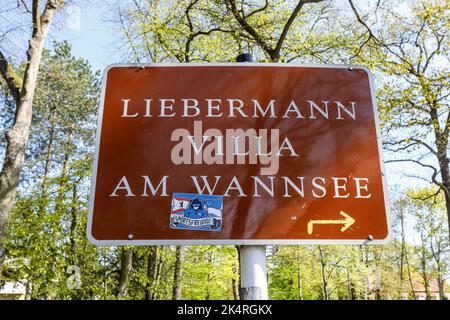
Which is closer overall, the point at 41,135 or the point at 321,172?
the point at 321,172

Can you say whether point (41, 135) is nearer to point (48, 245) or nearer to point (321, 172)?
point (48, 245)

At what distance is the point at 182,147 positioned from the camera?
1577 millimetres

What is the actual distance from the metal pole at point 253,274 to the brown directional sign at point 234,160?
0.22 feet

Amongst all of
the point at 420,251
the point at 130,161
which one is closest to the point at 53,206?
the point at 130,161

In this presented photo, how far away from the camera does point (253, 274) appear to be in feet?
4.84

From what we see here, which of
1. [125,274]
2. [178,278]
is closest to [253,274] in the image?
[178,278]

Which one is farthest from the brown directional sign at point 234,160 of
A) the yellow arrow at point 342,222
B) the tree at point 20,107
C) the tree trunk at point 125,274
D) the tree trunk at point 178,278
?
the tree trunk at point 125,274

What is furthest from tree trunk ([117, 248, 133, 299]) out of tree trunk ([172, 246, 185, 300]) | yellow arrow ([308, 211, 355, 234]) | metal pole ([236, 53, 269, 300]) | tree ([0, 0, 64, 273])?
yellow arrow ([308, 211, 355, 234])

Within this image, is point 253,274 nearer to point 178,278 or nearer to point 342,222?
point 342,222

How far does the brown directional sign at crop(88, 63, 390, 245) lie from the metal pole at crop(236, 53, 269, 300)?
0.07 meters

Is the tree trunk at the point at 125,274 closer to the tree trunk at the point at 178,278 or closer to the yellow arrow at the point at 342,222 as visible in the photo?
the tree trunk at the point at 178,278

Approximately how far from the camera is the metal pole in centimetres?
144
